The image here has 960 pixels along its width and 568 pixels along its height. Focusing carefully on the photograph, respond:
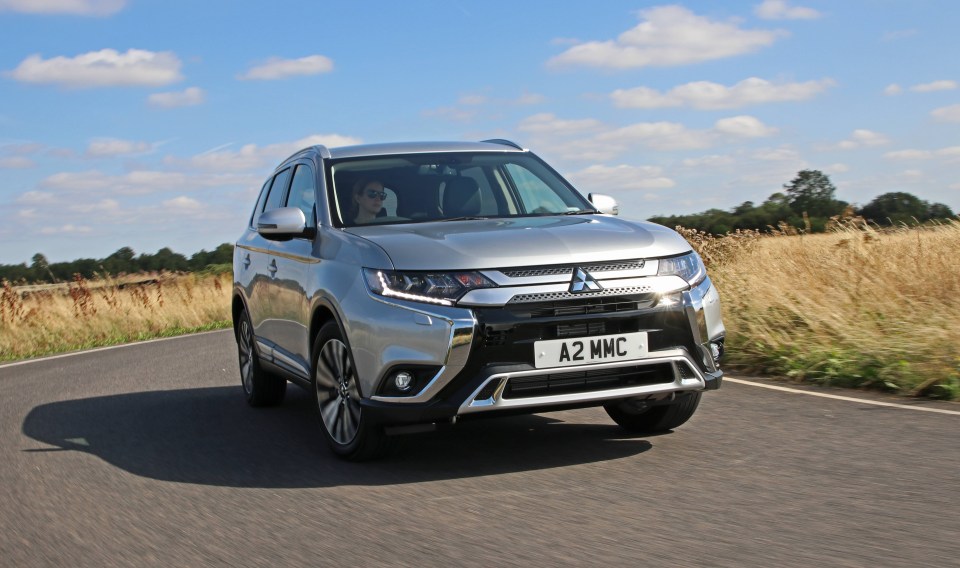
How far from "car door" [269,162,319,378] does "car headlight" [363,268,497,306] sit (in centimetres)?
103

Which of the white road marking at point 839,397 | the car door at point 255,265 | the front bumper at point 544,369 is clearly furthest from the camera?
the car door at point 255,265

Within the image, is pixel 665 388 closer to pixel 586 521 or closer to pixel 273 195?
pixel 586 521

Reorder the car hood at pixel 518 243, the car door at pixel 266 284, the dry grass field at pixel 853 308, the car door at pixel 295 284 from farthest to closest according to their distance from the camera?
the dry grass field at pixel 853 308, the car door at pixel 266 284, the car door at pixel 295 284, the car hood at pixel 518 243

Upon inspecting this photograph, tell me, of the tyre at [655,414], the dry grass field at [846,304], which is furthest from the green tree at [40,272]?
the tyre at [655,414]

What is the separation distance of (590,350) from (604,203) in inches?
80.5

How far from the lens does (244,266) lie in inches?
360

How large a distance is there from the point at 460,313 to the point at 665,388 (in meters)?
1.19

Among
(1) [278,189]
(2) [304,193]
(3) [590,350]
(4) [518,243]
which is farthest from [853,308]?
(4) [518,243]

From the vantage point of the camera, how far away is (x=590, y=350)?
564 centimetres

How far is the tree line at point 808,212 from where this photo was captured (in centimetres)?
1441

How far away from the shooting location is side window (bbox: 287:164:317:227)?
729 cm

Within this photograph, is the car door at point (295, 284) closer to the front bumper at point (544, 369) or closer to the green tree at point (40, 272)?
the front bumper at point (544, 369)

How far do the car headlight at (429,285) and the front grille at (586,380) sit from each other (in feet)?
1.68

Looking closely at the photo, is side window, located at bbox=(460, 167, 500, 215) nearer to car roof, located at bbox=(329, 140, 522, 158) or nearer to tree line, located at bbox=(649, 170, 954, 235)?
car roof, located at bbox=(329, 140, 522, 158)
